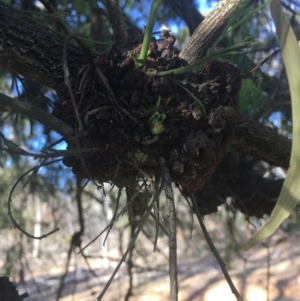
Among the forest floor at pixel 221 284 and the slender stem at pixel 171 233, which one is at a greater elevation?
the forest floor at pixel 221 284

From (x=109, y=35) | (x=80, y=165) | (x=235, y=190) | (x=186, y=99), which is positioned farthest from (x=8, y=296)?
(x=109, y=35)

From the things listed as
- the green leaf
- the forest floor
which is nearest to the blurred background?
the forest floor

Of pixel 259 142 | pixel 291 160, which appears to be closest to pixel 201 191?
pixel 259 142

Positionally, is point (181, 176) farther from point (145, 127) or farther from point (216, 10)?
point (216, 10)

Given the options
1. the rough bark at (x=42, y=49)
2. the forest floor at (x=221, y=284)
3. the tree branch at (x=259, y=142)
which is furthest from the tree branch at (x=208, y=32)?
the forest floor at (x=221, y=284)

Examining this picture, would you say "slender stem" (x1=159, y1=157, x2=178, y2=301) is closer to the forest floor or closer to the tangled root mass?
the tangled root mass

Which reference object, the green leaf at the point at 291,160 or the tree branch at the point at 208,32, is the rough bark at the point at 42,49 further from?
the green leaf at the point at 291,160
